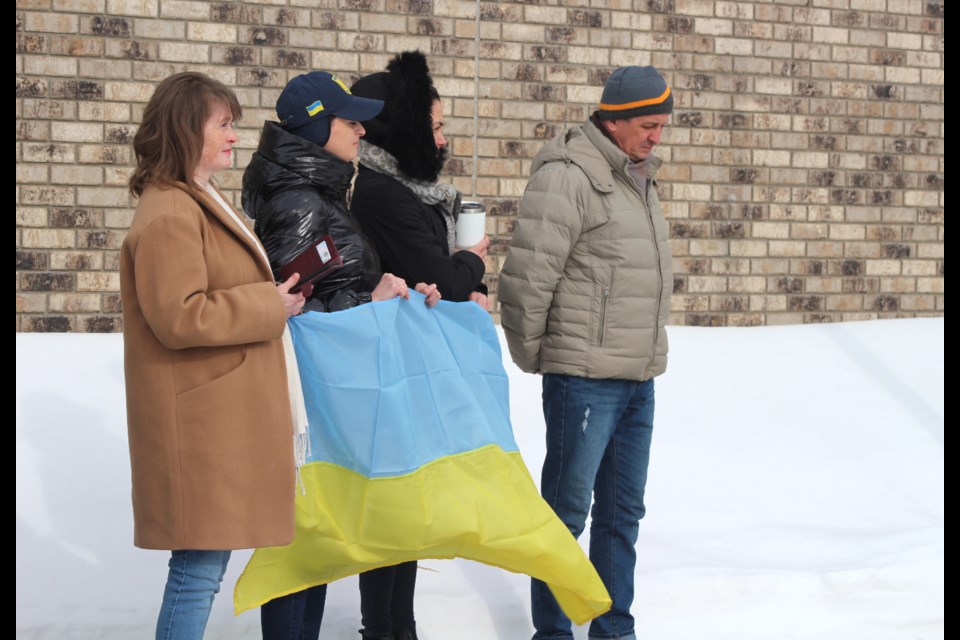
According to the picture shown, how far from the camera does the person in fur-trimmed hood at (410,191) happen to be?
11.2ft

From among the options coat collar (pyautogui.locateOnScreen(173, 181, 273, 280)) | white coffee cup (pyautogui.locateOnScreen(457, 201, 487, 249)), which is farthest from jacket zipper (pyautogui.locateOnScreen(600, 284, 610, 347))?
coat collar (pyautogui.locateOnScreen(173, 181, 273, 280))

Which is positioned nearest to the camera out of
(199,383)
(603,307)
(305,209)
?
(199,383)

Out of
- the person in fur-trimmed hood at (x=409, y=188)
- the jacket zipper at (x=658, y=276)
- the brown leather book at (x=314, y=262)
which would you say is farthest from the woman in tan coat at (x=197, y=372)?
the jacket zipper at (x=658, y=276)

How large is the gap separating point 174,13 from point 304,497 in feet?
16.6

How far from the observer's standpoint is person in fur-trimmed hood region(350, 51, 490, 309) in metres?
3.43

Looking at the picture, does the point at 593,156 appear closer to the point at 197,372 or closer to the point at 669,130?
the point at 197,372

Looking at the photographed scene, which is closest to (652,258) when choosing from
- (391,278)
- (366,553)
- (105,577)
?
(391,278)

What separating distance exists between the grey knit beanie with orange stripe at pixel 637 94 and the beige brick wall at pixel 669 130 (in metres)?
4.16

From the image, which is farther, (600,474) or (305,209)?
(600,474)

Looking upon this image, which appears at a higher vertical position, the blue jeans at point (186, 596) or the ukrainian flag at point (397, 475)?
the ukrainian flag at point (397, 475)

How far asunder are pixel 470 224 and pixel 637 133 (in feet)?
2.04

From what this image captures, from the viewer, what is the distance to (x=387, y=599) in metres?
3.73

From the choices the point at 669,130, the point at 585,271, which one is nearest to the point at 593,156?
the point at 585,271

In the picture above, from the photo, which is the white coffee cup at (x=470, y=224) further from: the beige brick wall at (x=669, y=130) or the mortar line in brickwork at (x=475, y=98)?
the mortar line in brickwork at (x=475, y=98)
